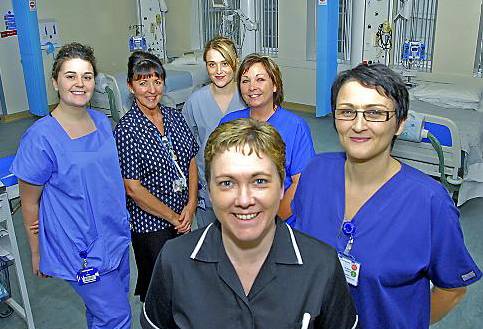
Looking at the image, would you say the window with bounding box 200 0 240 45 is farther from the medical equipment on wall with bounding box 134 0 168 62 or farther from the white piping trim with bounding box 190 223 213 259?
the white piping trim with bounding box 190 223 213 259

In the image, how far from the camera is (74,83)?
1850mm

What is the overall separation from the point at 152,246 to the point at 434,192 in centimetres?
133

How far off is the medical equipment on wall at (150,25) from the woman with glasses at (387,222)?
16.7 feet

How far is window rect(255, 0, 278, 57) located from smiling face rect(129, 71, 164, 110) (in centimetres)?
462

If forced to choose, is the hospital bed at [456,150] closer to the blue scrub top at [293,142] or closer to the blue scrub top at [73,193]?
the blue scrub top at [293,142]

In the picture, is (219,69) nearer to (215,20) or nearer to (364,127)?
(364,127)

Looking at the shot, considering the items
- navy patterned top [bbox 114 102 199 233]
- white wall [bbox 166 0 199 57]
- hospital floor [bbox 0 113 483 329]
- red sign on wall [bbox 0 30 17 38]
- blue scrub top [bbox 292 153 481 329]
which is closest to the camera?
blue scrub top [bbox 292 153 481 329]

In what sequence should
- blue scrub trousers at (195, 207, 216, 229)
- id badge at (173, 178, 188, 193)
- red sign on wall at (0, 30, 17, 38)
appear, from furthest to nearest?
1. red sign on wall at (0, 30, 17, 38)
2. blue scrub trousers at (195, 207, 216, 229)
3. id badge at (173, 178, 188, 193)

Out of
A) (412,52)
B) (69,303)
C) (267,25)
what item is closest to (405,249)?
(69,303)

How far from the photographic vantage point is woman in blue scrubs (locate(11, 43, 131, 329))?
1.81 meters

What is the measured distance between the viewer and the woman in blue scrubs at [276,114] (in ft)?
6.57

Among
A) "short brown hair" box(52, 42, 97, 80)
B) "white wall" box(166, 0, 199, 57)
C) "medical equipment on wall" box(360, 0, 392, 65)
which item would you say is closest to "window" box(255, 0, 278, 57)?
"white wall" box(166, 0, 199, 57)

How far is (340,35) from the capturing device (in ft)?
20.6

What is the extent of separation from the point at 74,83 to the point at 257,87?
0.73 meters
